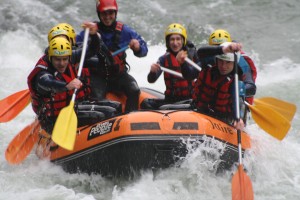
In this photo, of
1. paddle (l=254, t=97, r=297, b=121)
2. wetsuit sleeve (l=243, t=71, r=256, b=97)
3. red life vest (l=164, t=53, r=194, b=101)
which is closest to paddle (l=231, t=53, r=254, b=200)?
wetsuit sleeve (l=243, t=71, r=256, b=97)

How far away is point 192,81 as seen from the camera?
24.2 ft

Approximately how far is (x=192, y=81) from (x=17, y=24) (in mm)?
6095

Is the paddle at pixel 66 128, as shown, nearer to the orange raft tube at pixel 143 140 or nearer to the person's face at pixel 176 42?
the orange raft tube at pixel 143 140

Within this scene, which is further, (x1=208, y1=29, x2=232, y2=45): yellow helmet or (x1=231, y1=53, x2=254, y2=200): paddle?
(x1=208, y1=29, x2=232, y2=45): yellow helmet

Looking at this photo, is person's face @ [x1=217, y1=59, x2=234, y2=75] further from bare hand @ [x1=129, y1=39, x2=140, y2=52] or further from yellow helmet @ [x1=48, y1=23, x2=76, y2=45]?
yellow helmet @ [x1=48, y1=23, x2=76, y2=45]

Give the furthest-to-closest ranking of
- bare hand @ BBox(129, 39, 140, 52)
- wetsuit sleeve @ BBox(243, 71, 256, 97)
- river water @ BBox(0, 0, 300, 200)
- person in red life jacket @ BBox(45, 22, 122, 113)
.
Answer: bare hand @ BBox(129, 39, 140, 52)
person in red life jacket @ BBox(45, 22, 122, 113)
wetsuit sleeve @ BBox(243, 71, 256, 97)
river water @ BBox(0, 0, 300, 200)

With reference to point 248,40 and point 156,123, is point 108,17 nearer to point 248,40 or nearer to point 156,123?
point 156,123

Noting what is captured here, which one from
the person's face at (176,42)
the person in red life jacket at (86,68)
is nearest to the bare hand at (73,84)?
the person in red life jacket at (86,68)

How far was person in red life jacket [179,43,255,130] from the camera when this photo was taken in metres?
6.50

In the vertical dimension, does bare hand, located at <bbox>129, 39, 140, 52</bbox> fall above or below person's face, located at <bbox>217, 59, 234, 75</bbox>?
above

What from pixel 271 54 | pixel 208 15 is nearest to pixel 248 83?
pixel 271 54

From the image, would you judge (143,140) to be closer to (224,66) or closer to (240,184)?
(240,184)

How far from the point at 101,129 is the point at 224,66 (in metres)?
1.44

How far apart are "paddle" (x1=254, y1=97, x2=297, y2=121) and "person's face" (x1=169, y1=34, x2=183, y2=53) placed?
118cm
